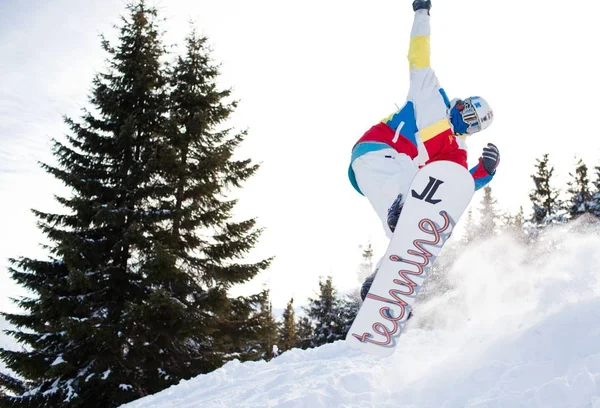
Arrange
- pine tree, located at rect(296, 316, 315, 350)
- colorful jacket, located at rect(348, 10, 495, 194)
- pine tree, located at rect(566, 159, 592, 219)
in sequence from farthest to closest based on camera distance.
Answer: pine tree, located at rect(296, 316, 315, 350)
pine tree, located at rect(566, 159, 592, 219)
colorful jacket, located at rect(348, 10, 495, 194)

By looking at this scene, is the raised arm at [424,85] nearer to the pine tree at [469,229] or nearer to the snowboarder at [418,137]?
the snowboarder at [418,137]

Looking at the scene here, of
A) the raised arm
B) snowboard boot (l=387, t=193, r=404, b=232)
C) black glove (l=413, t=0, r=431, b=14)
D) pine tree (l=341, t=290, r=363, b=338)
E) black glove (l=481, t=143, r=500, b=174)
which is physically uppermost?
black glove (l=413, t=0, r=431, b=14)

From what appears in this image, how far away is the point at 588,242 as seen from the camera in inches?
218

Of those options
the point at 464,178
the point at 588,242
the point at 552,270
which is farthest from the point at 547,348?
the point at 588,242

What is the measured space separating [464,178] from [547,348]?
1.48 m

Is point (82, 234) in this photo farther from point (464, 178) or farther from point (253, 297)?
point (464, 178)

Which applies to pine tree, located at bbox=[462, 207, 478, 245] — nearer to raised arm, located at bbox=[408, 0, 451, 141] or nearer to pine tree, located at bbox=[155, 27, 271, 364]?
pine tree, located at bbox=[155, 27, 271, 364]

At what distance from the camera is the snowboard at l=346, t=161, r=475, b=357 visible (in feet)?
13.1

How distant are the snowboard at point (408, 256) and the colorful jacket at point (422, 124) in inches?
9.7

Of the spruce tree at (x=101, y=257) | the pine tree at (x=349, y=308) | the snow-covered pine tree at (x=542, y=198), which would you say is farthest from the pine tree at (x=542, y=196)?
the spruce tree at (x=101, y=257)

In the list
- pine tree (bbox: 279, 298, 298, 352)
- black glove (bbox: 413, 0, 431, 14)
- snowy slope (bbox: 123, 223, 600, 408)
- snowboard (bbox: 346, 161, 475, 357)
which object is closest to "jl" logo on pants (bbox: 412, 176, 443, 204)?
snowboard (bbox: 346, 161, 475, 357)

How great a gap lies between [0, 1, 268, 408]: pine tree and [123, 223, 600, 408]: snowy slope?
5.15 metres

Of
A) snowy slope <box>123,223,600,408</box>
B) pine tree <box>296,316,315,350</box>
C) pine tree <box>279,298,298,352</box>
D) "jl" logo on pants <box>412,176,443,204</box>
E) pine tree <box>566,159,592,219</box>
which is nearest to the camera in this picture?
snowy slope <box>123,223,600,408</box>

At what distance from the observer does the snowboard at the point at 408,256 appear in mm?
3996
